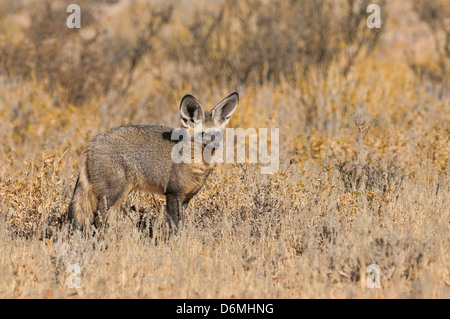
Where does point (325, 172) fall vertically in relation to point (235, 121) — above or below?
below

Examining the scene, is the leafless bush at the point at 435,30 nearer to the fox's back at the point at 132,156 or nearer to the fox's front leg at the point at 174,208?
the fox's back at the point at 132,156

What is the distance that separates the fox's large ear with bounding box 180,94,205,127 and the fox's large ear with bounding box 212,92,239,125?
15cm

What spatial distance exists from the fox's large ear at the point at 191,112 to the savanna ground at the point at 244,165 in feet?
3.59

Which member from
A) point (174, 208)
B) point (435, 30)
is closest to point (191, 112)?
point (174, 208)

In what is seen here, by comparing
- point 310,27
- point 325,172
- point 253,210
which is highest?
point 310,27

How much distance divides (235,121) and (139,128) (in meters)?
3.94

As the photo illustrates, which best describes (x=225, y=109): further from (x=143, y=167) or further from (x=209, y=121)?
(x=143, y=167)

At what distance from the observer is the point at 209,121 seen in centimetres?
626

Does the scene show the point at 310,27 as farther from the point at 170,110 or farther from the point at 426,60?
the point at 426,60

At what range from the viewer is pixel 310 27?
47.8ft

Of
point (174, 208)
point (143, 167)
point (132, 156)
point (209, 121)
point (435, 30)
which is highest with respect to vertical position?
point (435, 30)

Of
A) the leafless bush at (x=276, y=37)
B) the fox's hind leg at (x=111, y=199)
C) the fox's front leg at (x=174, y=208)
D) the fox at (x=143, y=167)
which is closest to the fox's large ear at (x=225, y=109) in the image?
the fox at (x=143, y=167)

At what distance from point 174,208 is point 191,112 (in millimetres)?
1026
